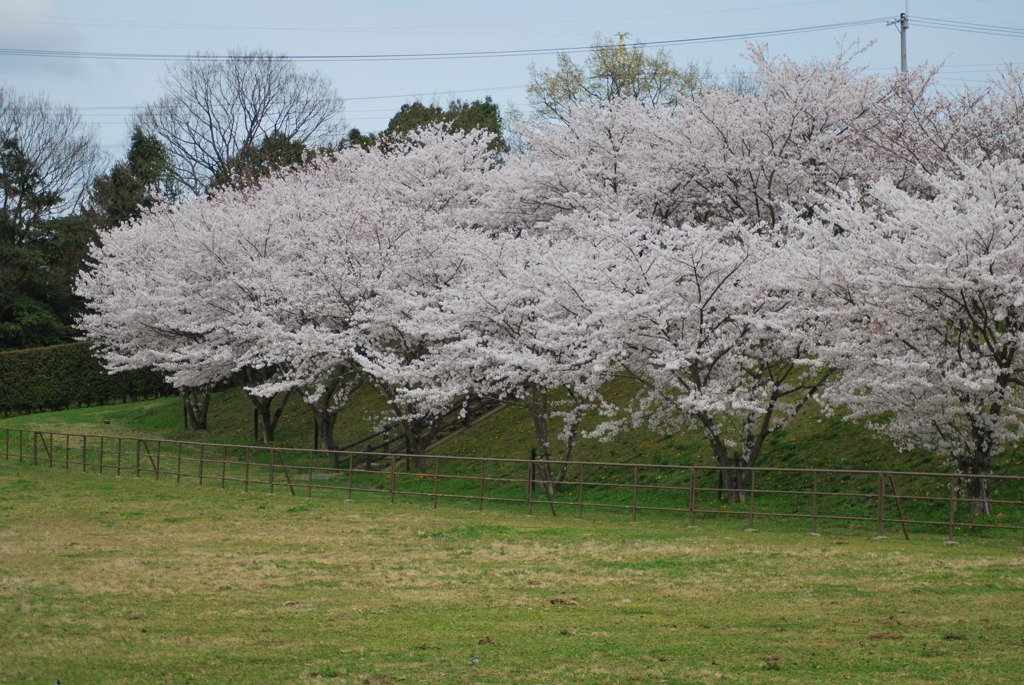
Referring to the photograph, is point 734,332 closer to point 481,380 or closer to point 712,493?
point 712,493

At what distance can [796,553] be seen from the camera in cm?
1482

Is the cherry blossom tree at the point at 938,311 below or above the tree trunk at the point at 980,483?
above

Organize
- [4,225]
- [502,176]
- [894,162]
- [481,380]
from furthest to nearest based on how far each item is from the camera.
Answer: [4,225] < [502,176] < [894,162] < [481,380]

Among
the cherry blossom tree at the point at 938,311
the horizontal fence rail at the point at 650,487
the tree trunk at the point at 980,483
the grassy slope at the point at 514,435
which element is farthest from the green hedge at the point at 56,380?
the tree trunk at the point at 980,483

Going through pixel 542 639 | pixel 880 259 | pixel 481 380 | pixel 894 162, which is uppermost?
pixel 894 162

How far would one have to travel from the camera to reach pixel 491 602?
11.8 metres

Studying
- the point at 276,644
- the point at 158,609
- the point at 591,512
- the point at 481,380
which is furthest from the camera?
the point at 481,380

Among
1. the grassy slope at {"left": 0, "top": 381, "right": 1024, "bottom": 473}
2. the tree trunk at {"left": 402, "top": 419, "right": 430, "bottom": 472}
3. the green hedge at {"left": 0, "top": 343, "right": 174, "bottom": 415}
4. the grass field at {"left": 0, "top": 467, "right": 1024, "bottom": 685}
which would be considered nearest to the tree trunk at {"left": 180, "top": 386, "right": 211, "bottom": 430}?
the grassy slope at {"left": 0, "top": 381, "right": 1024, "bottom": 473}

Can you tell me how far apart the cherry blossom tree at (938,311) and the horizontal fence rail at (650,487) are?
32.5 inches

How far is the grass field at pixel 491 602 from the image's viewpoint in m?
8.62

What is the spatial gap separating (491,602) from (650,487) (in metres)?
8.37

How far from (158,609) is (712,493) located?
1416 cm

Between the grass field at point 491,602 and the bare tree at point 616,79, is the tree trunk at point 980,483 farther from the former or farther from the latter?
the bare tree at point 616,79

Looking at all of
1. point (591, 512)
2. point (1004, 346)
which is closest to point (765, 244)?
point (1004, 346)
